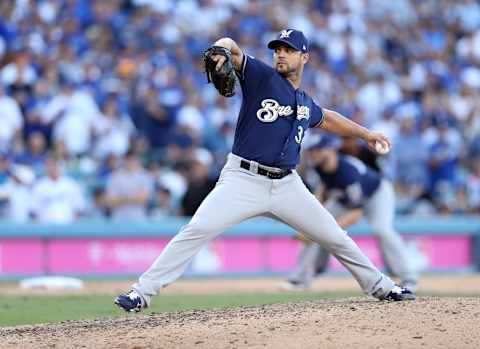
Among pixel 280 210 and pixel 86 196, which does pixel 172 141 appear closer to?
Answer: pixel 86 196

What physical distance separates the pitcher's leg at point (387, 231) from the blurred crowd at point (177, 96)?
2278 mm

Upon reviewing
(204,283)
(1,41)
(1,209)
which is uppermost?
(1,41)

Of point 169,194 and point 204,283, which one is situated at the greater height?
point 169,194

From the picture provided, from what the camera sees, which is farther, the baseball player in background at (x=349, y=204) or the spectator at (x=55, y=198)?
the spectator at (x=55, y=198)

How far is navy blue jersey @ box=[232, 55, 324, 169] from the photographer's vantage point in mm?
7090

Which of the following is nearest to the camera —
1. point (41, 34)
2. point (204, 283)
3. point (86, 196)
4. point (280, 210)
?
point (280, 210)

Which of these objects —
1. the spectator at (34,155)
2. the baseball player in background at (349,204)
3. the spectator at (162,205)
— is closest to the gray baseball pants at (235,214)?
the baseball player in background at (349,204)

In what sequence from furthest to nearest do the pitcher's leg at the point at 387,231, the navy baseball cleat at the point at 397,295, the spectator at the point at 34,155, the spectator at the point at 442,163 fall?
the spectator at the point at 442,163
the spectator at the point at 34,155
the pitcher's leg at the point at 387,231
the navy baseball cleat at the point at 397,295

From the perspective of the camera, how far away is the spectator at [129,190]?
1487 centimetres

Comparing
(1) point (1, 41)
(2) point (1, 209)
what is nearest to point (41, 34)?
(1) point (1, 41)

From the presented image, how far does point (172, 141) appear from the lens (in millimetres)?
16312

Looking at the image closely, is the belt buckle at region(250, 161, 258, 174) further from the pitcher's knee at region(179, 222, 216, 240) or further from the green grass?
the green grass

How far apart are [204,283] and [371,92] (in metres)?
6.30

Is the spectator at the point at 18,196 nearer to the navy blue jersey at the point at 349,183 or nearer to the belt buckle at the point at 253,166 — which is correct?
the navy blue jersey at the point at 349,183
